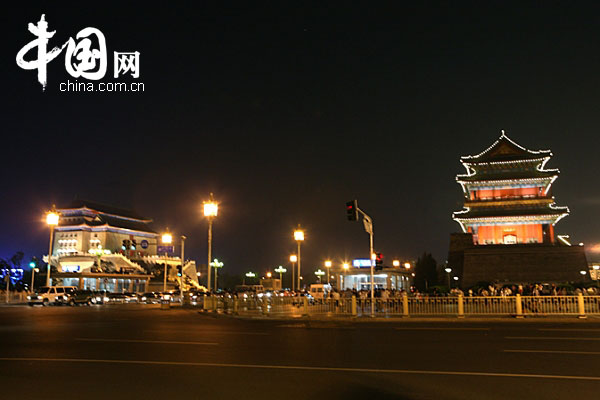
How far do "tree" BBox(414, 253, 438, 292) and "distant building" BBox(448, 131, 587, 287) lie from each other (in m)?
10.1

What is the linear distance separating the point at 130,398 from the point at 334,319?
17.3 m

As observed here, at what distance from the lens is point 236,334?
53.8ft

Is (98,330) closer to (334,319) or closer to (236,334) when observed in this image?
(236,334)

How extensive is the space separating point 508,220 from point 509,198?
2.61m

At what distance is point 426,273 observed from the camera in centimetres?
7412

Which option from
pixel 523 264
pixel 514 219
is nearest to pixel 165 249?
pixel 514 219

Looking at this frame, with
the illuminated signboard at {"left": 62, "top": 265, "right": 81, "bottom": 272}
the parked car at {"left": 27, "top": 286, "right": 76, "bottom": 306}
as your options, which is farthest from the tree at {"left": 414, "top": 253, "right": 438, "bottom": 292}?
the illuminated signboard at {"left": 62, "top": 265, "right": 81, "bottom": 272}

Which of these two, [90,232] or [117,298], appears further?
[90,232]

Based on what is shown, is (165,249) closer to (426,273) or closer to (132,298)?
(132,298)

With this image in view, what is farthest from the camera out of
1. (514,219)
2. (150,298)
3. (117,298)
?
(514,219)

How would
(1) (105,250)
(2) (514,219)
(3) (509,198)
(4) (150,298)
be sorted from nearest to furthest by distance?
(4) (150,298) → (2) (514,219) → (3) (509,198) → (1) (105,250)

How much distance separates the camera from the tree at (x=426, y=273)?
7351 cm

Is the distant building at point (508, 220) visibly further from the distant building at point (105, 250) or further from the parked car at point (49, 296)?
the distant building at point (105, 250)

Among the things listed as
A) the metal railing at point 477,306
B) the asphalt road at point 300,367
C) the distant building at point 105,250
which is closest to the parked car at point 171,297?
the distant building at point 105,250
